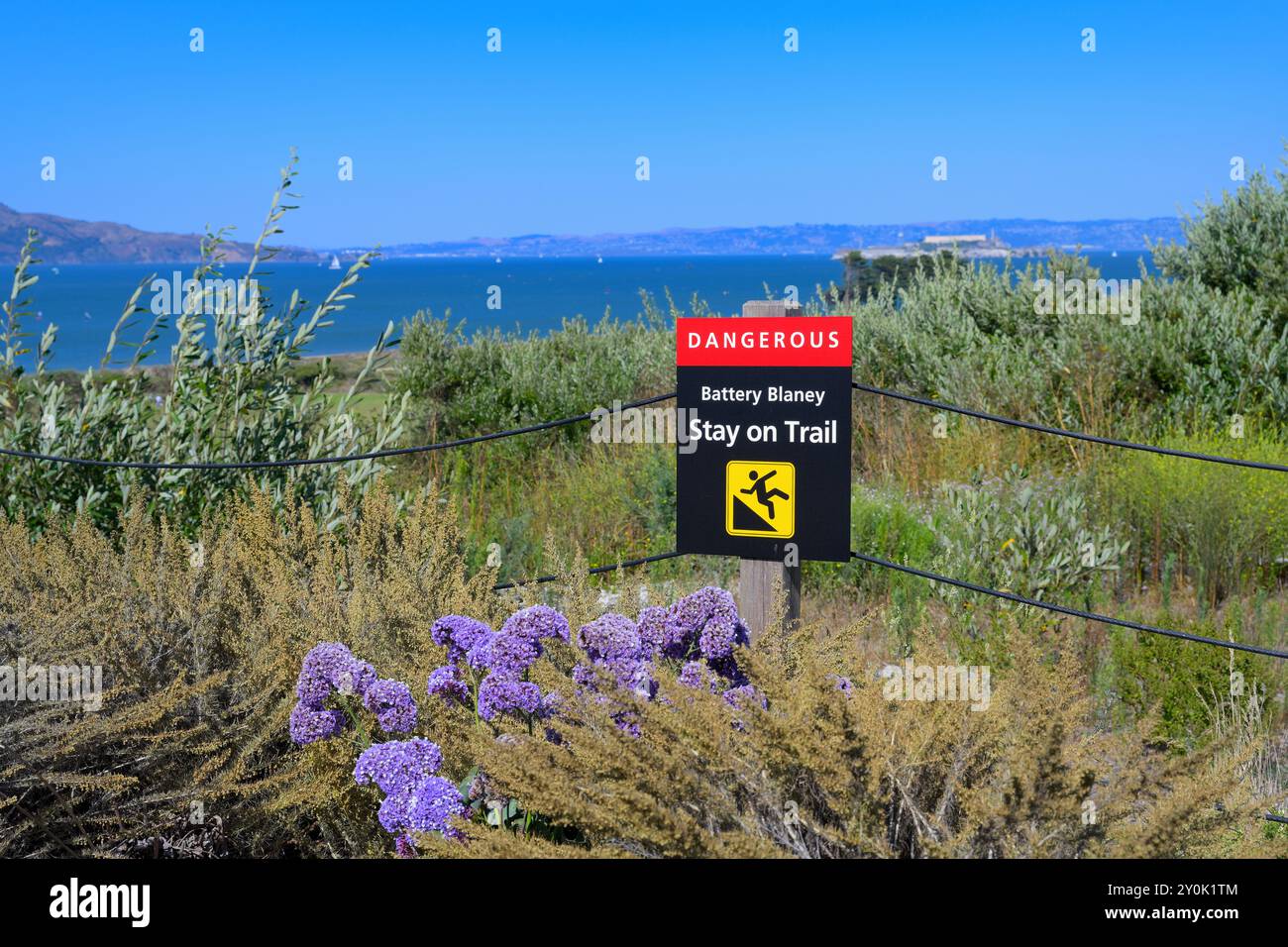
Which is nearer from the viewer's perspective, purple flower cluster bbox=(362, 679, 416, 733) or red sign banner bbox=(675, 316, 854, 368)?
purple flower cluster bbox=(362, 679, 416, 733)

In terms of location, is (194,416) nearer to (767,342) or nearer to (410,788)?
(767,342)

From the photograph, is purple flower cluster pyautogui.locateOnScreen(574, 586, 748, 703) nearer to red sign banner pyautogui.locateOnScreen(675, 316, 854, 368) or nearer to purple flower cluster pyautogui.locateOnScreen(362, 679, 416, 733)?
purple flower cluster pyautogui.locateOnScreen(362, 679, 416, 733)

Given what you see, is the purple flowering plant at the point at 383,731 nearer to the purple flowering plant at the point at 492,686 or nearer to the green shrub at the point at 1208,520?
the purple flowering plant at the point at 492,686

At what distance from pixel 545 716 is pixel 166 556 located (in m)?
1.60

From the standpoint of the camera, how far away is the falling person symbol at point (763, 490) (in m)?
3.19

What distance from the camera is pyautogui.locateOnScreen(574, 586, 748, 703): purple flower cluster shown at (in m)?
2.59

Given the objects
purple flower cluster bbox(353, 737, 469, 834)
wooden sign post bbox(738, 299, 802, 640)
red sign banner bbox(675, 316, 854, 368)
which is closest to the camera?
purple flower cluster bbox(353, 737, 469, 834)

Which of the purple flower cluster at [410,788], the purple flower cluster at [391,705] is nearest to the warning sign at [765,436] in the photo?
the purple flower cluster at [391,705]

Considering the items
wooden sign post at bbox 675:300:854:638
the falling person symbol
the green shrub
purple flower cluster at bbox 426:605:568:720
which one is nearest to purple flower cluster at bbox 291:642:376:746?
purple flower cluster at bbox 426:605:568:720

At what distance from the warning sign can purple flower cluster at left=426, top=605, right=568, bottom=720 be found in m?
0.73

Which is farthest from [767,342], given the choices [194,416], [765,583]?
[194,416]

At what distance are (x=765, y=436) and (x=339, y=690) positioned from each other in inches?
52.9

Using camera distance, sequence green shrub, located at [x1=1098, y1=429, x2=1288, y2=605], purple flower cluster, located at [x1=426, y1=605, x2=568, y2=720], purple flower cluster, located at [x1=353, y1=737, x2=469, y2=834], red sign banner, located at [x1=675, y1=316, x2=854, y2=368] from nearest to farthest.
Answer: purple flower cluster, located at [x1=353, y1=737, x2=469, y2=834], purple flower cluster, located at [x1=426, y1=605, x2=568, y2=720], red sign banner, located at [x1=675, y1=316, x2=854, y2=368], green shrub, located at [x1=1098, y1=429, x2=1288, y2=605]
